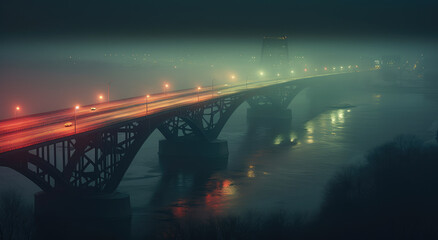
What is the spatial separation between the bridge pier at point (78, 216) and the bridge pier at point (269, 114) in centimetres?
9529

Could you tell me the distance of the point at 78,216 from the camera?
171 ft

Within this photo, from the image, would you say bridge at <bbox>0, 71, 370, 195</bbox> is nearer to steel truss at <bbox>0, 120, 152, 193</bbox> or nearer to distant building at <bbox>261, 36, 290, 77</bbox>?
steel truss at <bbox>0, 120, 152, 193</bbox>

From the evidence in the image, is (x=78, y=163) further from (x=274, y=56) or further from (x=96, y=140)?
(x=274, y=56)

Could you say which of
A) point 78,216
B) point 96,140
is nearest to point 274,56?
point 96,140

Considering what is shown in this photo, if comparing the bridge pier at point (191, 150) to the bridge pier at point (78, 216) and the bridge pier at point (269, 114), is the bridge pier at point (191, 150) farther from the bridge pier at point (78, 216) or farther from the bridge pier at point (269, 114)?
the bridge pier at point (269, 114)

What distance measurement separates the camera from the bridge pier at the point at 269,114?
479ft

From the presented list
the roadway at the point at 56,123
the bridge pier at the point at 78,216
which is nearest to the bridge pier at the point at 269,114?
the roadway at the point at 56,123

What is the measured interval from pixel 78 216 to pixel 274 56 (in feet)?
481

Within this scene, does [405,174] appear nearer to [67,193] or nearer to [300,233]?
[300,233]

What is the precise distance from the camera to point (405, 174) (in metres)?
67.8

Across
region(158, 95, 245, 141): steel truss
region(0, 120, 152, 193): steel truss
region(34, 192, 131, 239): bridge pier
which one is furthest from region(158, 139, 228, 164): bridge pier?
region(34, 192, 131, 239): bridge pier

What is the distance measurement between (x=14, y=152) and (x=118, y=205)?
1458 centimetres

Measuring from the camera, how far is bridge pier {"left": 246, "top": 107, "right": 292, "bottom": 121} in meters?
146

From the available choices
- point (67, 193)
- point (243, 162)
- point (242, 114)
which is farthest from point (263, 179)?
point (242, 114)
